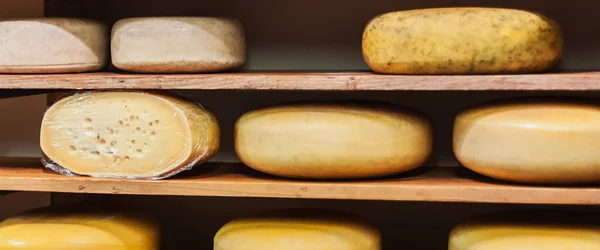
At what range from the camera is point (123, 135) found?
1357 mm

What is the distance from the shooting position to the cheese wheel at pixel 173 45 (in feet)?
4.48

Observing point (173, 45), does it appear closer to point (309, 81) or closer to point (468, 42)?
point (309, 81)

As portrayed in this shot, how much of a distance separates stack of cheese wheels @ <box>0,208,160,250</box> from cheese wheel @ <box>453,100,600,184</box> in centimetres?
64

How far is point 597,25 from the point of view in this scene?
1.58 metres

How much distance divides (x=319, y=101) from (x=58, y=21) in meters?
0.51

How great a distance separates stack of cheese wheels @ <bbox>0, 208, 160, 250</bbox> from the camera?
139 centimetres

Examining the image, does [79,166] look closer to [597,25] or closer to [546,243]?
[546,243]

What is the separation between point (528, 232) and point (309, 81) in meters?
0.47

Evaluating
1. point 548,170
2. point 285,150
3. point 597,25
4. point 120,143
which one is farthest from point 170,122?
point 597,25

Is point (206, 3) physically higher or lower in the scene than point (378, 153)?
higher

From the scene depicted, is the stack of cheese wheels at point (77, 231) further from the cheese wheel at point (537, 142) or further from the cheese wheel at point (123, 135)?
the cheese wheel at point (537, 142)

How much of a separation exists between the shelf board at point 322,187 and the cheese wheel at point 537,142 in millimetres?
26

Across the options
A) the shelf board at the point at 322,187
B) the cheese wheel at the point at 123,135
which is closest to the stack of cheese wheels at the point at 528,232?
the shelf board at the point at 322,187

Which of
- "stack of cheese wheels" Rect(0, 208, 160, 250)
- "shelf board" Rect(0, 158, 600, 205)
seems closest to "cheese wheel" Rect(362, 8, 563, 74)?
"shelf board" Rect(0, 158, 600, 205)
